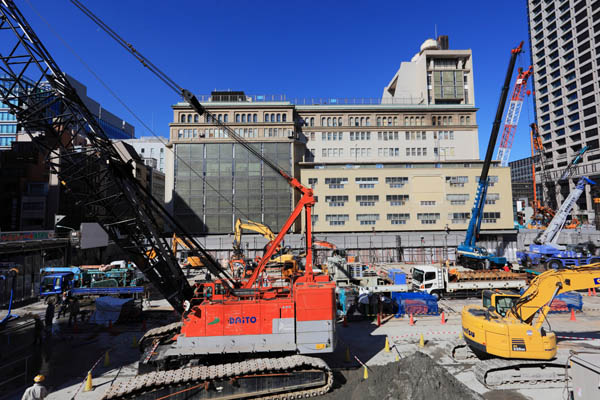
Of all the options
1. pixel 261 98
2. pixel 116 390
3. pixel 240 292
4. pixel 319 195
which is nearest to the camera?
pixel 116 390

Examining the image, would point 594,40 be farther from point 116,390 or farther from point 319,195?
point 116,390

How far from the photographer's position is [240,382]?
34.3 ft

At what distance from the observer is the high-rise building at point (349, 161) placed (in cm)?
5062

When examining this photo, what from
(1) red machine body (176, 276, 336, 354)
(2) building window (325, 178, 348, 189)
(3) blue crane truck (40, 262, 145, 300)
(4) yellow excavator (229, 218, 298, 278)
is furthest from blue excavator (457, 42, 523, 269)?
(3) blue crane truck (40, 262, 145, 300)

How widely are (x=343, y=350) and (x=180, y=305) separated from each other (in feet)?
24.7

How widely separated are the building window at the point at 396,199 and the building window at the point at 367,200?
Answer: 191cm

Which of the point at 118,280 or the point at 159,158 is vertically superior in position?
the point at 159,158

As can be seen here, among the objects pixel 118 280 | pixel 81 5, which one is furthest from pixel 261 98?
pixel 81 5

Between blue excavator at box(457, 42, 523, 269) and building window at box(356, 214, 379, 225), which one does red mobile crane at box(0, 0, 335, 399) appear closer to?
blue excavator at box(457, 42, 523, 269)

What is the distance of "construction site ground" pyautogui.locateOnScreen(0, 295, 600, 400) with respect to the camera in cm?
1132

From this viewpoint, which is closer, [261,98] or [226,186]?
[226,186]

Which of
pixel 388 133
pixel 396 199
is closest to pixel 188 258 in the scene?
pixel 396 199

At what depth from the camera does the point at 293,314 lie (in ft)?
38.9

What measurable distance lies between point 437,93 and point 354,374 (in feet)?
204
